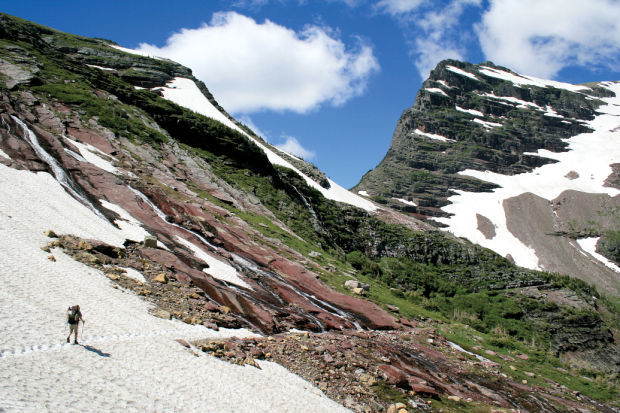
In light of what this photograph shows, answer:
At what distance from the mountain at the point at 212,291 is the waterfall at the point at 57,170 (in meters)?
0.17

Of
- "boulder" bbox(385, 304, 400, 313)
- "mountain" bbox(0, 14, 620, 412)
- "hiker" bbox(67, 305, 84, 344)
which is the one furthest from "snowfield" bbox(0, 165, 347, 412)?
"boulder" bbox(385, 304, 400, 313)

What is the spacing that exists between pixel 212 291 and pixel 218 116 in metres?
59.0

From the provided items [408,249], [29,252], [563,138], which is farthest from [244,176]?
[563,138]

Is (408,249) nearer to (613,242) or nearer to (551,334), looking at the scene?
(551,334)

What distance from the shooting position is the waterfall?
24594 mm

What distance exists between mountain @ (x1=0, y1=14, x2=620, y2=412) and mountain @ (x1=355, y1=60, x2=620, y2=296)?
2780 inches

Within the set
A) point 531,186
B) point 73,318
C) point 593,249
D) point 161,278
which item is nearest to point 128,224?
point 161,278

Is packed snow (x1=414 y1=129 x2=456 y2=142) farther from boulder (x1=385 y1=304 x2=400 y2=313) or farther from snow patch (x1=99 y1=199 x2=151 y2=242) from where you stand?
snow patch (x1=99 y1=199 x2=151 y2=242)

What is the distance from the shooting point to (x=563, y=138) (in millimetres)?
196750

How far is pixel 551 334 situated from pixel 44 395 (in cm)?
4476

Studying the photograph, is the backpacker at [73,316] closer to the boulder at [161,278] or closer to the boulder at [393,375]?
the boulder at [161,278]

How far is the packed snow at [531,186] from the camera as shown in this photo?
401 ft

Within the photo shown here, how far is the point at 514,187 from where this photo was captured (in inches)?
6147

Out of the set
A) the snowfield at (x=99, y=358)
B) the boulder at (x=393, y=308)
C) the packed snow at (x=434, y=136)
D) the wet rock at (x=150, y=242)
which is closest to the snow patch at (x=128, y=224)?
the wet rock at (x=150, y=242)
